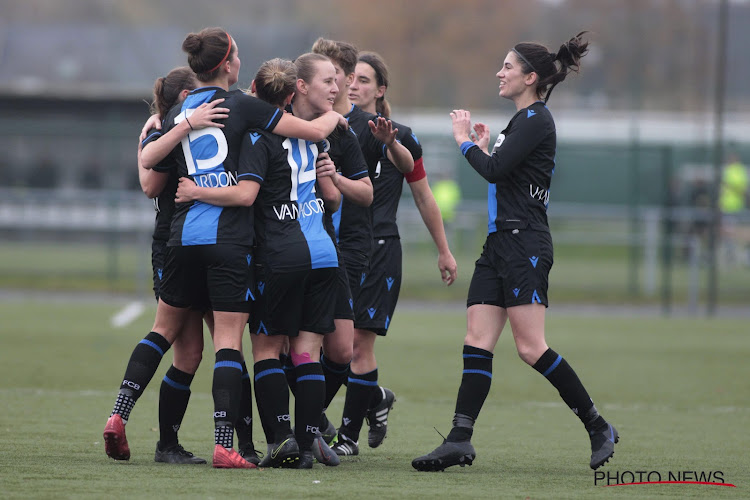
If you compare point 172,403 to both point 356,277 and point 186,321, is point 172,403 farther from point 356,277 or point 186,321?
point 356,277

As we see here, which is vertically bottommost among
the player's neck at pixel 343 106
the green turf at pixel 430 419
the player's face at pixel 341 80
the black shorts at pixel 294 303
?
the green turf at pixel 430 419

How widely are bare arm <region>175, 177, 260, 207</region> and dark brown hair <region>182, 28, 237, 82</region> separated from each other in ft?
1.80

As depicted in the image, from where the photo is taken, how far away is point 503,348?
11680mm

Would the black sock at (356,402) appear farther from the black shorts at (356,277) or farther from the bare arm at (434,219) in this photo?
the bare arm at (434,219)

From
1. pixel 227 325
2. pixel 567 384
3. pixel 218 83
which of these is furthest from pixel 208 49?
pixel 567 384

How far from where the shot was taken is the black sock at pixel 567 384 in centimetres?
521

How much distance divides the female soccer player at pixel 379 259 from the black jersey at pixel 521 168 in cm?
57

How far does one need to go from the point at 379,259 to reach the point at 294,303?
1.01 meters

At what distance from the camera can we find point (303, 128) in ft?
16.2

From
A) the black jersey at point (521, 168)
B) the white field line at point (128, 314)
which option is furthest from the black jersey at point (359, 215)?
the white field line at point (128, 314)

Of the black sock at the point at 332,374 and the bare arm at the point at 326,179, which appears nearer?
the bare arm at the point at 326,179

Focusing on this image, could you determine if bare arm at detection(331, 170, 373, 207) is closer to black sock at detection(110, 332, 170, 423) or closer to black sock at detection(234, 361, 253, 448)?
black sock at detection(234, 361, 253, 448)

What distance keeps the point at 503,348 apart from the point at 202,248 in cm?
727

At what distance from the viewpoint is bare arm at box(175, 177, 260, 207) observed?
189 inches
